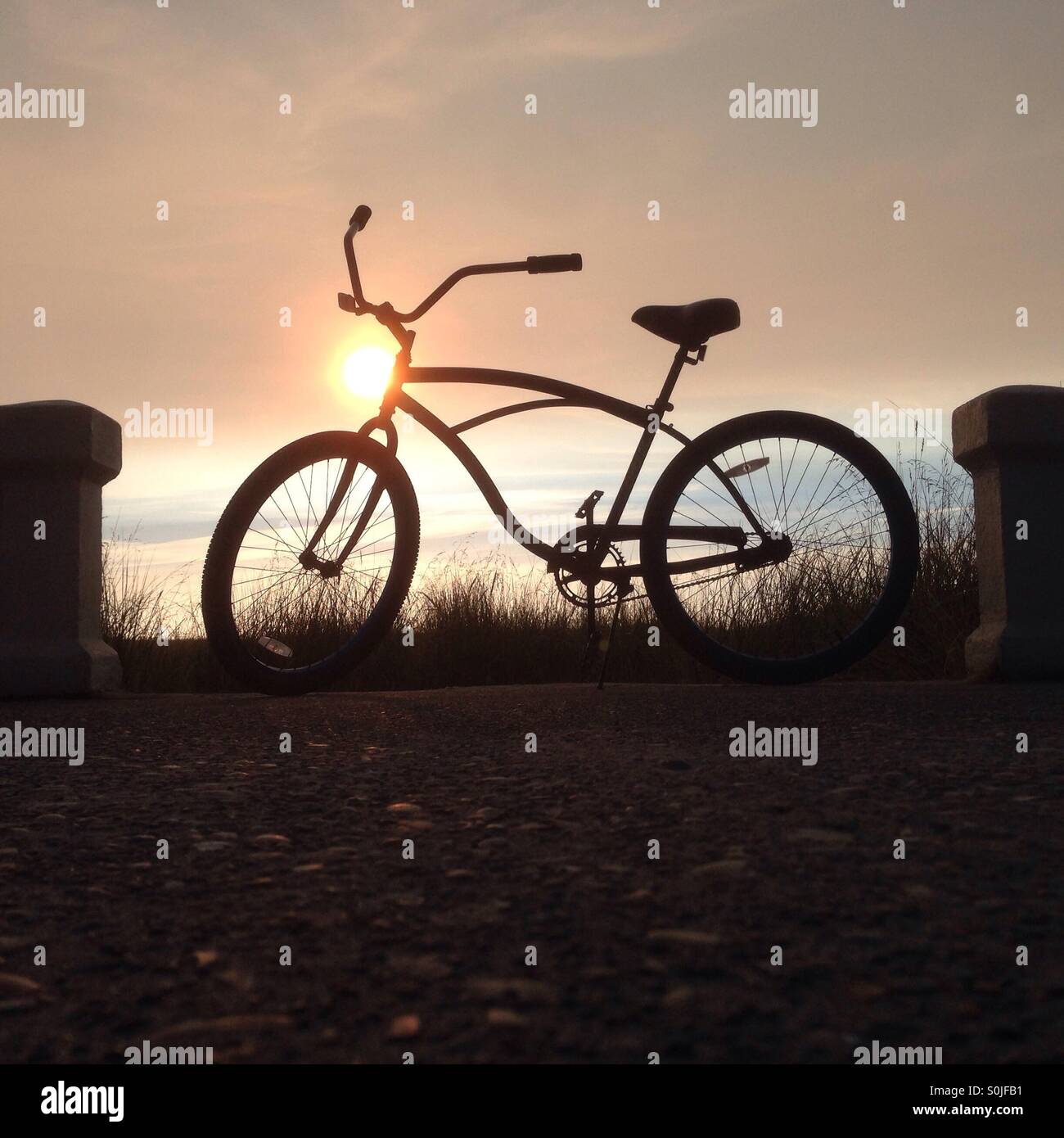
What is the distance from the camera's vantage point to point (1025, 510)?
15.3 ft

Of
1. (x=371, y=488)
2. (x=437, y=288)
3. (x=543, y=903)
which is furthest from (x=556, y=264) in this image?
(x=543, y=903)

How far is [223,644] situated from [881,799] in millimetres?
2788

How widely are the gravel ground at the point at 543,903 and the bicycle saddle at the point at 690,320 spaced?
2059 millimetres

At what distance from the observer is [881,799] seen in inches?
85.9

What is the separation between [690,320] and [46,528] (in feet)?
10.2

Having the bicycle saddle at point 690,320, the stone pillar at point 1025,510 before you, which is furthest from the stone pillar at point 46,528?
the stone pillar at point 1025,510

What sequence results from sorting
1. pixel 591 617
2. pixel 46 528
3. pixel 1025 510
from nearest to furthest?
pixel 591 617 → pixel 1025 510 → pixel 46 528

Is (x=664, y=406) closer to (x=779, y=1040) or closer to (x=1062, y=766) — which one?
(x=1062, y=766)

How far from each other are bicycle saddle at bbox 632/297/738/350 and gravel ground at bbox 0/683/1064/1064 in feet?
6.76

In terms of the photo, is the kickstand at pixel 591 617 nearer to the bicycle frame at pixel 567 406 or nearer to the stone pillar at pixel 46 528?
the bicycle frame at pixel 567 406

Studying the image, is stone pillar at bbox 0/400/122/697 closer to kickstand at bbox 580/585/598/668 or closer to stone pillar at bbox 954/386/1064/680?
kickstand at bbox 580/585/598/668

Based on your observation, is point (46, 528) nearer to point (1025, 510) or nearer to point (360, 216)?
point (360, 216)

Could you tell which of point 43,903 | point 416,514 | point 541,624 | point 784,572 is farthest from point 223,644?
point 541,624

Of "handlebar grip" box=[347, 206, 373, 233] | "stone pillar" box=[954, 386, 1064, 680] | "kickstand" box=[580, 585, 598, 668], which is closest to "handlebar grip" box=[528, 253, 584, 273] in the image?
"handlebar grip" box=[347, 206, 373, 233]
